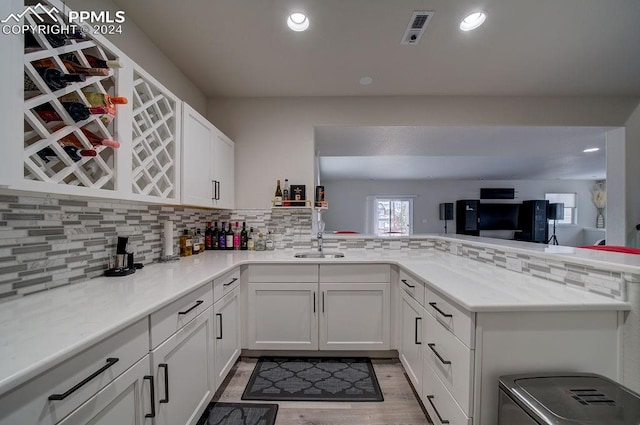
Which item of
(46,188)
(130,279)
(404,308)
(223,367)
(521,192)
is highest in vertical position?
(521,192)

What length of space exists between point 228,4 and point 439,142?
287cm

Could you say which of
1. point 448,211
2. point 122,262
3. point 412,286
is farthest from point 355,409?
point 448,211

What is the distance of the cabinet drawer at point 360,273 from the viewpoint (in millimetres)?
2082

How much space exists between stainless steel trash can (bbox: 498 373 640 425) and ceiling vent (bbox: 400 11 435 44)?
6.66ft

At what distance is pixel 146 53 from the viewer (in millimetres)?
1847

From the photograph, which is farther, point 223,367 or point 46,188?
point 223,367

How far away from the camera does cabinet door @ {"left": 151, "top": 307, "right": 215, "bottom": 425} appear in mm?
1057

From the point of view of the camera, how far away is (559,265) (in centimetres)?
131

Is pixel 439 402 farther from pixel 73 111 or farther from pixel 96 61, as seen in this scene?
pixel 96 61

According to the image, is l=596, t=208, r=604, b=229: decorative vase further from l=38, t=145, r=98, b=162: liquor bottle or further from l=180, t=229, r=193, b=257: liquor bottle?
l=38, t=145, r=98, b=162: liquor bottle

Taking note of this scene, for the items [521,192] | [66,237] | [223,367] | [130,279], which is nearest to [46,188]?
[66,237]

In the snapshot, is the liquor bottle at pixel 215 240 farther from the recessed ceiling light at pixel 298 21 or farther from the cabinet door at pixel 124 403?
the recessed ceiling light at pixel 298 21

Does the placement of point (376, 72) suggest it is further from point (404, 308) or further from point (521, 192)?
point (521, 192)

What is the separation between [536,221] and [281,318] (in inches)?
365
